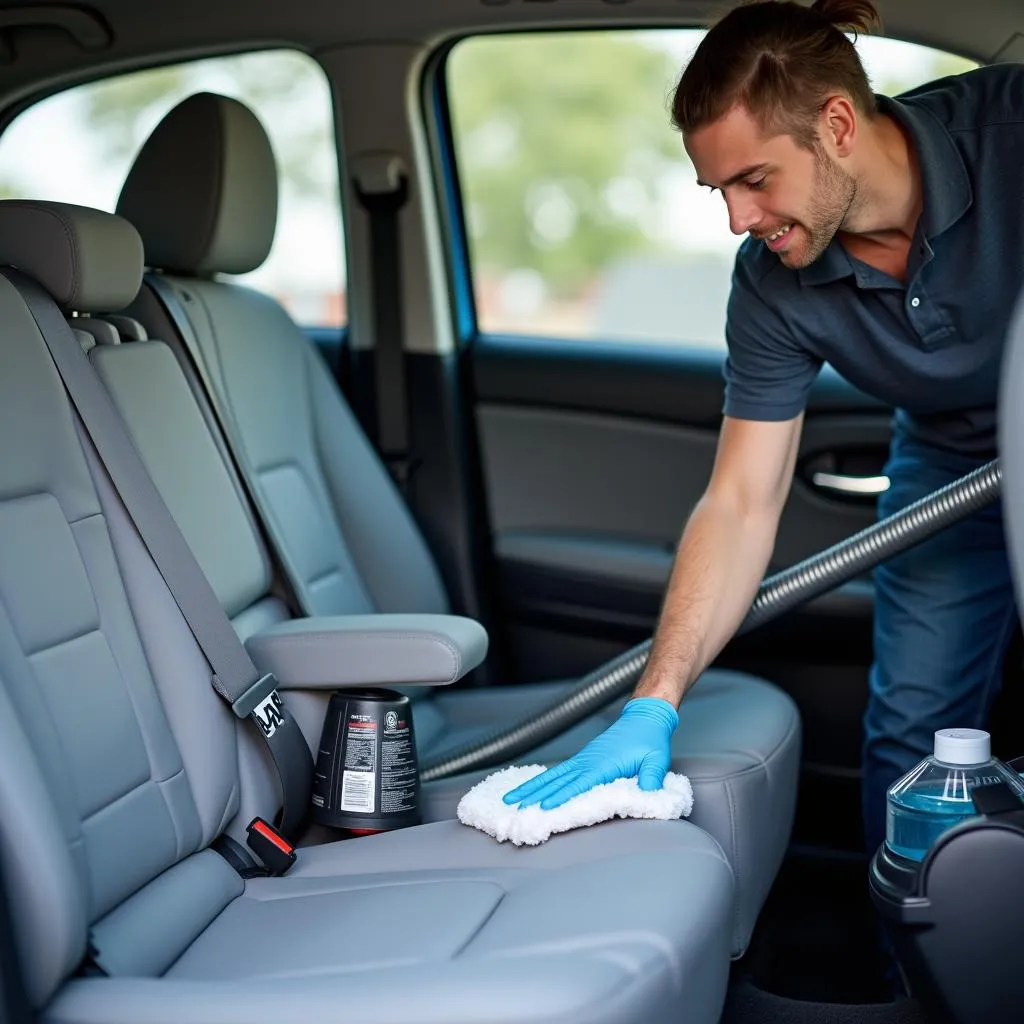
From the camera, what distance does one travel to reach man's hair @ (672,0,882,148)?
1.96 metres

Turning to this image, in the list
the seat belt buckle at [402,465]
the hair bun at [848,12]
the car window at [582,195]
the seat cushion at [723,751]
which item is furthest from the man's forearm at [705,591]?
the car window at [582,195]

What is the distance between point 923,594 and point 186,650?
1160mm

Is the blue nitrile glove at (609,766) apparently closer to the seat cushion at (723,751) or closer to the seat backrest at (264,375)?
the seat cushion at (723,751)

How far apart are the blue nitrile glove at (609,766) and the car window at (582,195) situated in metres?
8.81

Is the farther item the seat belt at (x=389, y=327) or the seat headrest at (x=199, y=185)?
the seat belt at (x=389, y=327)

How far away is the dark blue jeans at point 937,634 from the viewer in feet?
7.62

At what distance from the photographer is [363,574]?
2.71m

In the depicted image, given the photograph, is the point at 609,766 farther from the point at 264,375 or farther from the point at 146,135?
the point at 146,135

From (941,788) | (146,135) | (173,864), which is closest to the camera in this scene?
(941,788)

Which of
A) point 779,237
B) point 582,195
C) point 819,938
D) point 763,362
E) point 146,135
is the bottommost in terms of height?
point 582,195

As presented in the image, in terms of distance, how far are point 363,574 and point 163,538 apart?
84cm

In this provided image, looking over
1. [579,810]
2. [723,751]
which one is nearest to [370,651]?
[579,810]

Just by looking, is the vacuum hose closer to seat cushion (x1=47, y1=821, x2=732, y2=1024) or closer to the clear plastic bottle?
seat cushion (x1=47, y1=821, x2=732, y2=1024)

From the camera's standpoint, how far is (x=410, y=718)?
201 centimetres
